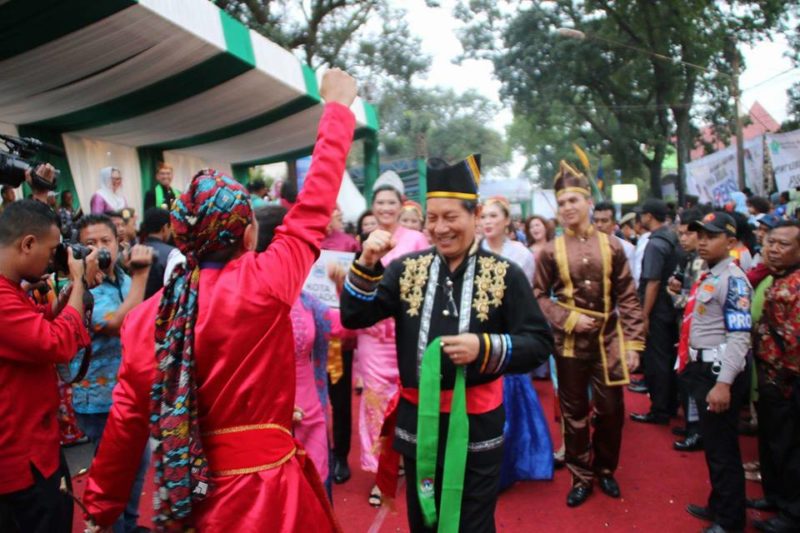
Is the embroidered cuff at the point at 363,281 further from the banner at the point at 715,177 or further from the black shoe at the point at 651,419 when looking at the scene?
the banner at the point at 715,177

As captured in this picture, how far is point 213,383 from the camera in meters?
1.76

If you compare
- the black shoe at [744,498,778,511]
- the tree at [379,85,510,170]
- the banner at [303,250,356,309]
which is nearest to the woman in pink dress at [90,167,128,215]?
Result: the banner at [303,250,356,309]

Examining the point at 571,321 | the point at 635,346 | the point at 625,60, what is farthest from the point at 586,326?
the point at 625,60

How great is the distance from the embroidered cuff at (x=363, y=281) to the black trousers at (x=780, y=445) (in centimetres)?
264

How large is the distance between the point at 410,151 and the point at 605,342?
35203 millimetres

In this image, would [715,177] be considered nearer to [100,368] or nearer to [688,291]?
[688,291]

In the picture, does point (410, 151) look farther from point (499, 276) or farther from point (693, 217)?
point (499, 276)

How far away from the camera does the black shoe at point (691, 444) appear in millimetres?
4949

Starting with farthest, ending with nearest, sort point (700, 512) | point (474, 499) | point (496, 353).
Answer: point (700, 512)
point (474, 499)
point (496, 353)

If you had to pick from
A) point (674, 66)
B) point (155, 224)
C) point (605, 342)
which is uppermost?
point (674, 66)

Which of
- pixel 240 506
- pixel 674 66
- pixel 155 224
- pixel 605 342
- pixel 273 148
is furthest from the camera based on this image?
pixel 674 66

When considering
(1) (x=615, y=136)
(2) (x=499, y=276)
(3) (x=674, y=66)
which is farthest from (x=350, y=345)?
(1) (x=615, y=136)

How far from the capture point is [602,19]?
69.0ft

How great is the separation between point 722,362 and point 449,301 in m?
1.84
